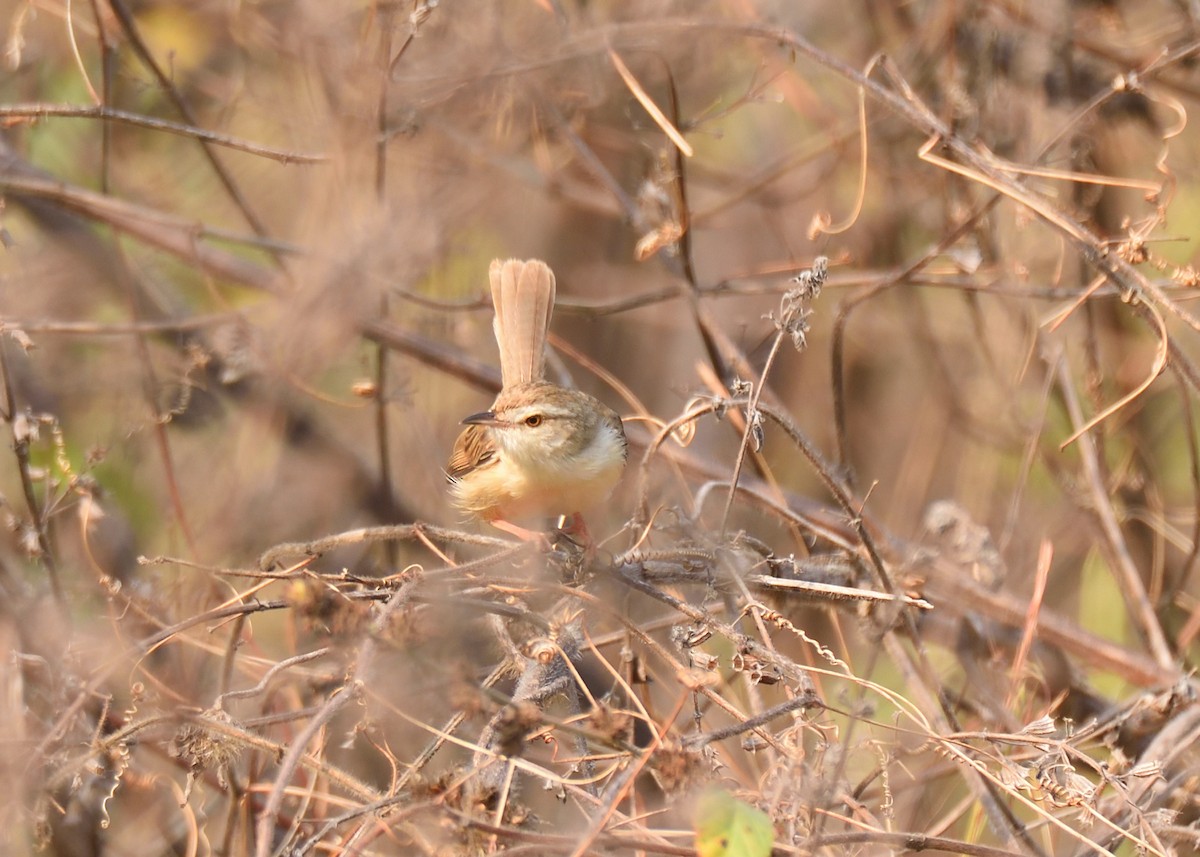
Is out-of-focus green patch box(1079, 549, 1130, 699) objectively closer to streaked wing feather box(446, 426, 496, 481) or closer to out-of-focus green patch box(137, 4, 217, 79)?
streaked wing feather box(446, 426, 496, 481)

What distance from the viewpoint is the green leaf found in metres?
1.60

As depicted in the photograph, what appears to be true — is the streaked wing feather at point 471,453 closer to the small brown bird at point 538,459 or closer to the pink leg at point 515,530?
the small brown bird at point 538,459

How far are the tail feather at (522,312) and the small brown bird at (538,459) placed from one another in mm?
186

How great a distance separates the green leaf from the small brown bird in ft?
4.81

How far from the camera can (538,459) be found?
3.27 metres

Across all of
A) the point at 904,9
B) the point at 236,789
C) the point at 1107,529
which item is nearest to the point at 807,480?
the point at 904,9

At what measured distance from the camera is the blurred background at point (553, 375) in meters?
2.30

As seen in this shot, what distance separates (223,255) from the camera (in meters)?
4.25

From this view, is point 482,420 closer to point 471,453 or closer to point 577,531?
point 471,453

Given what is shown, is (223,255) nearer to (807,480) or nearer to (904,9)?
(904,9)

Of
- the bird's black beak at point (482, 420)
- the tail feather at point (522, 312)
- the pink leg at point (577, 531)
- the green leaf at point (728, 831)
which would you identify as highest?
the tail feather at point (522, 312)

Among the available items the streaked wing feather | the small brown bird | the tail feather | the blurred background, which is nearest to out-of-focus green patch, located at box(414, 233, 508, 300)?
the blurred background

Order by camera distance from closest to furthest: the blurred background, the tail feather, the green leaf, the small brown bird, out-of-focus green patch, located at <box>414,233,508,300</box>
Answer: the green leaf → the blurred background → the small brown bird → the tail feather → out-of-focus green patch, located at <box>414,233,508,300</box>

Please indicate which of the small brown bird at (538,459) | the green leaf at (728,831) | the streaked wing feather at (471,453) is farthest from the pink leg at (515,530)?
the green leaf at (728,831)
